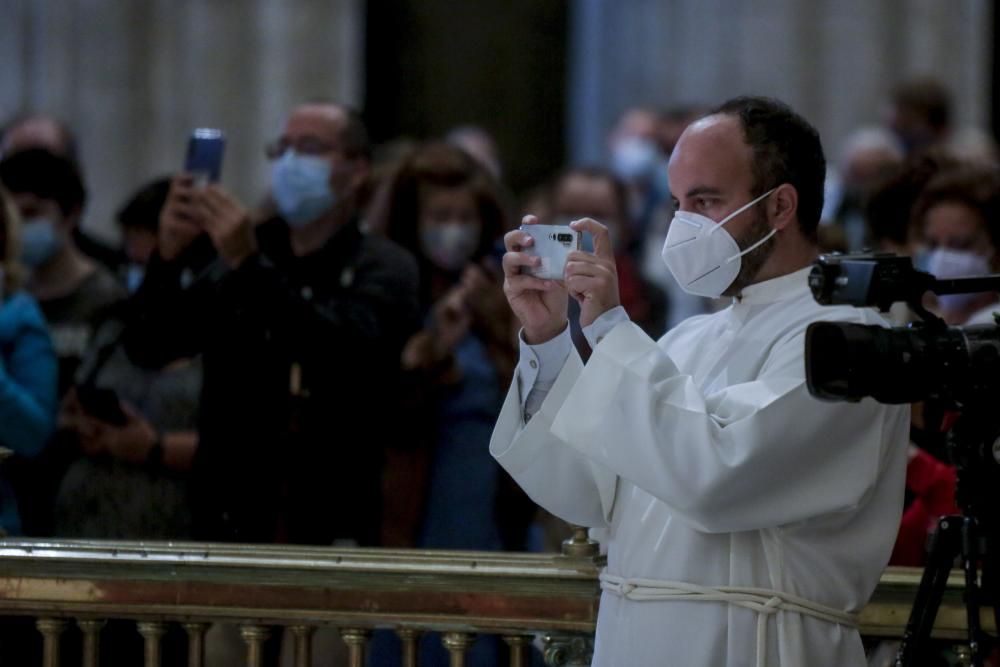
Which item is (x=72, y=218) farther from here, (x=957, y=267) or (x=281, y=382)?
(x=957, y=267)

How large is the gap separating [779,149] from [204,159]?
186 centimetres

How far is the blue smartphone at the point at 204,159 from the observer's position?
173 inches

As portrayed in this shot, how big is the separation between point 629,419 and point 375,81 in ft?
28.7

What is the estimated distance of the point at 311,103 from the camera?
4.86 metres

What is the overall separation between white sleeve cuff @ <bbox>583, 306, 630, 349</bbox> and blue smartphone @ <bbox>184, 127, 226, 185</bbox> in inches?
69.3

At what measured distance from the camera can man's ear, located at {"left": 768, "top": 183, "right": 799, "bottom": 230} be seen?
3.01 m

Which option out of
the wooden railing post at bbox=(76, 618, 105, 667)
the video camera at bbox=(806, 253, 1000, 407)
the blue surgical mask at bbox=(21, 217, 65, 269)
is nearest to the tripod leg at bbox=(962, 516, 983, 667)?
the video camera at bbox=(806, 253, 1000, 407)

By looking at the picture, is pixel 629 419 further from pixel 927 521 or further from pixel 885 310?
pixel 927 521

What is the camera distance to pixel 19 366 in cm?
455

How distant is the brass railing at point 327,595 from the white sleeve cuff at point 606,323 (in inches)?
21.6

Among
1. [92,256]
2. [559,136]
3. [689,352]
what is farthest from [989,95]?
[689,352]

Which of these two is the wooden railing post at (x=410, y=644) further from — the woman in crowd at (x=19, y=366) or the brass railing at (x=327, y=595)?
the woman in crowd at (x=19, y=366)

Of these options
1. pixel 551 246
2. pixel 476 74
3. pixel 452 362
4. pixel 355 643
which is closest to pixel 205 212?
pixel 452 362

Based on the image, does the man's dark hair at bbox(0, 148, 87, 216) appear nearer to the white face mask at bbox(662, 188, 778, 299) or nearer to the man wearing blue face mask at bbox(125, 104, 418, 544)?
the man wearing blue face mask at bbox(125, 104, 418, 544)
